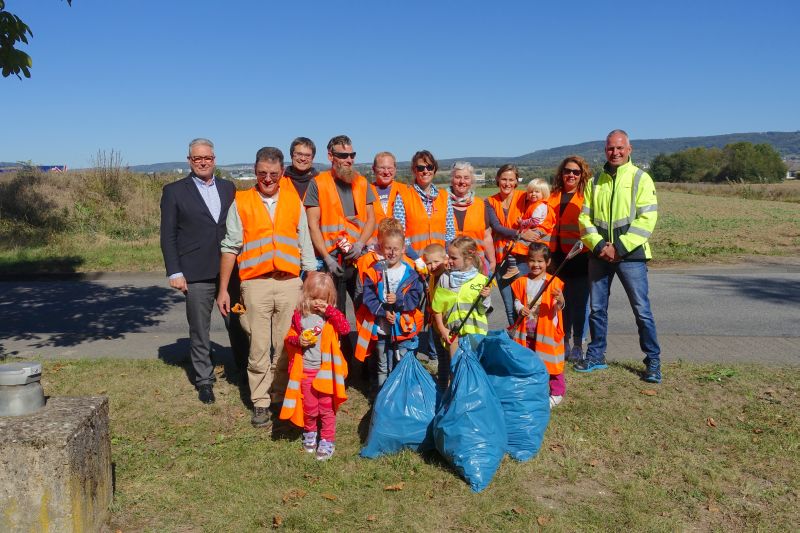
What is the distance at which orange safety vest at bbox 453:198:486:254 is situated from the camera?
586cm

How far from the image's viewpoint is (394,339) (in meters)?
5.06

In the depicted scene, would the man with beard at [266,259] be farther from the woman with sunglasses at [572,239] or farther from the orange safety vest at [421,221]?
the woman with sunglasses at [572,239]

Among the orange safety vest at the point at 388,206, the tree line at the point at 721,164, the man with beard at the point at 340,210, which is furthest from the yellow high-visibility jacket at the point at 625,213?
the tree line at the point at 721,164

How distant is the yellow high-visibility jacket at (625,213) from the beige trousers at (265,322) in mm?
2543

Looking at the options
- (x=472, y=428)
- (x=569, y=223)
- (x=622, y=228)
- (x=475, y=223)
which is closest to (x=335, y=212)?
(x=475, y=223)

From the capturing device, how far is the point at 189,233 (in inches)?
203

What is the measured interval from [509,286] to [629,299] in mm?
1054

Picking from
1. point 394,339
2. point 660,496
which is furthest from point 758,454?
point 394,339

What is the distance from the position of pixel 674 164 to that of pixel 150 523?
82116 millimetres

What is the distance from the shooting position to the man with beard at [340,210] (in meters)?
5.46

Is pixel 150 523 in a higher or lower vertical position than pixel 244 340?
lower

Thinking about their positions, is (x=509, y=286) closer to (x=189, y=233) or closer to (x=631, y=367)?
(x=631, y=367)

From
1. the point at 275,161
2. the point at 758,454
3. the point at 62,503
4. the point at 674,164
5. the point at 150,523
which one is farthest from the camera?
the point at 674,164

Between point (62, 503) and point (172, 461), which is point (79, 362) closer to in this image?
point (172, 461)
